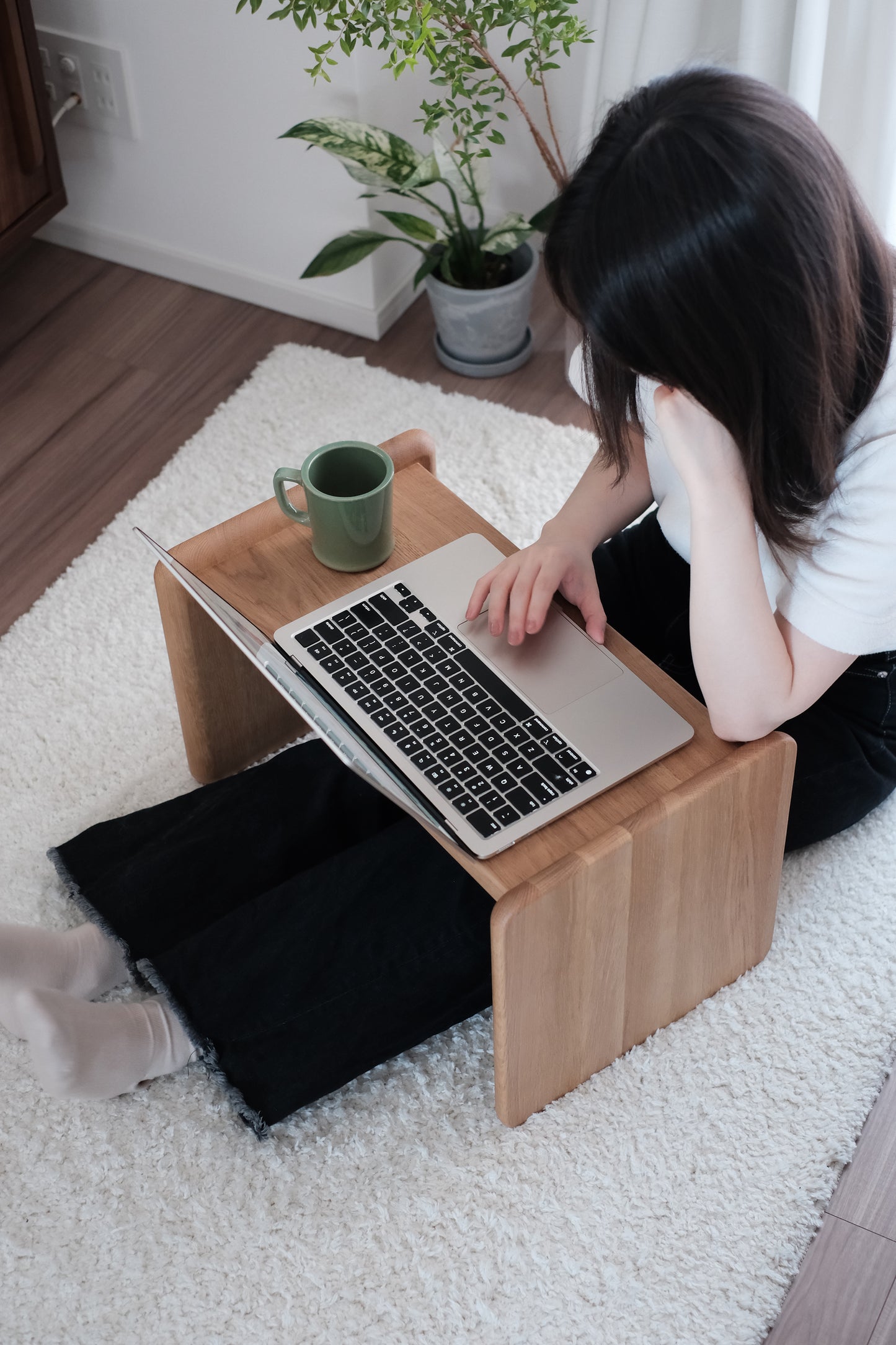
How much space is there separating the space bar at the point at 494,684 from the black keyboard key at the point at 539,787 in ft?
0.19

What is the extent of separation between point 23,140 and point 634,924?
1588 mm

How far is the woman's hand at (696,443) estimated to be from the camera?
0.89 m

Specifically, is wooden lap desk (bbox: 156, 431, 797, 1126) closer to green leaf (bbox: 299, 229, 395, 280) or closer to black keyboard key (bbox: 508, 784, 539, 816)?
black keyboard key (bbox: 508, 784, 539, 816)

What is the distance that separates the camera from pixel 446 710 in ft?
3.37

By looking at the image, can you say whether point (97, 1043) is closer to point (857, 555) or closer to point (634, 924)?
point (634, 924)

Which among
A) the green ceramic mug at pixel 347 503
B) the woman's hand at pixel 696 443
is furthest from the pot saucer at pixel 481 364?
the woman's hand at pixel 696 443

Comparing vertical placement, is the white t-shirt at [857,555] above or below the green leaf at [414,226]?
above

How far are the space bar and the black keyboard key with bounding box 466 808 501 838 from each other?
0.10m

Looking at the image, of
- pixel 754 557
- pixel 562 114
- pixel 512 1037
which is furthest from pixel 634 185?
pixel 562 114

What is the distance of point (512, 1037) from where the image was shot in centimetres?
106

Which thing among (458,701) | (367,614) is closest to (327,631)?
(367,614)

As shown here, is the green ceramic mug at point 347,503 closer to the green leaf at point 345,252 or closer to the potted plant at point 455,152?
the potted plant at point 455,152

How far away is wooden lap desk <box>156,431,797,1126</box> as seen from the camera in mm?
962

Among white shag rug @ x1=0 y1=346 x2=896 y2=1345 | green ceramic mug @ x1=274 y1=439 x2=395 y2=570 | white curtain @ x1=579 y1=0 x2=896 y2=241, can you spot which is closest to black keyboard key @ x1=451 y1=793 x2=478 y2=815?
green ceramic mug @ x1=274 y1=439 x2=395 y2=570
